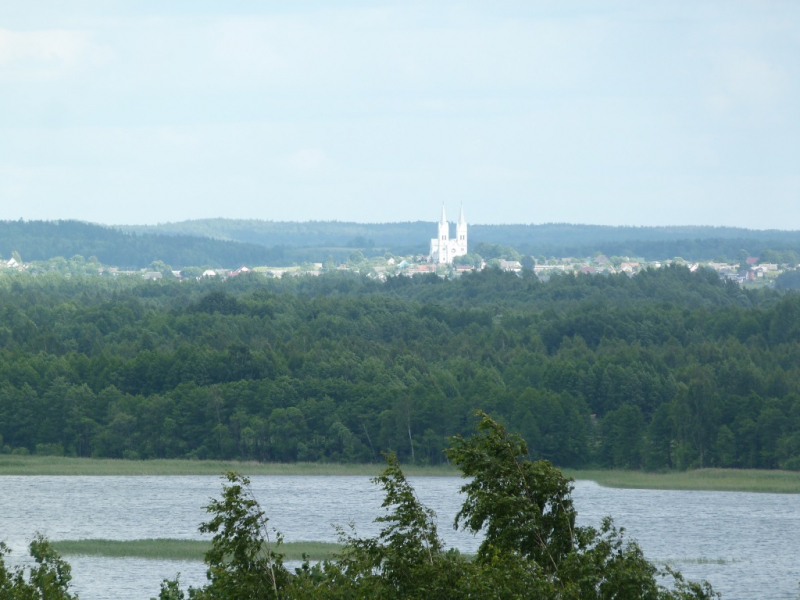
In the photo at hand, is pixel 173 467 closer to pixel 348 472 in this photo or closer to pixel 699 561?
pixel 348 472

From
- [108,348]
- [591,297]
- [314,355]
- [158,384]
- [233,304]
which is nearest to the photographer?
[158,384]

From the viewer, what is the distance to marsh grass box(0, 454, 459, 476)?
3142 inches

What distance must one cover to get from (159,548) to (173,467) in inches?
1190

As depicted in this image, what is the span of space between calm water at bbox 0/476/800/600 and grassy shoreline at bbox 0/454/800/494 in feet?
5.70

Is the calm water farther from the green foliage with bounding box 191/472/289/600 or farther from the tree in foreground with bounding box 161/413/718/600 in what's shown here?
the tree in foreground with bounding box 161/413/718/600

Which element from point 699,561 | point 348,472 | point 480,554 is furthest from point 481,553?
point 348,472

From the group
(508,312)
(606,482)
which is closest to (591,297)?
(508,312)

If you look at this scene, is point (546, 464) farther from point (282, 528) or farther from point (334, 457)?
point (334, 457)

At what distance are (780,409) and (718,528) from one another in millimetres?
22386

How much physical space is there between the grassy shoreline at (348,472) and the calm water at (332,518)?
1.74m

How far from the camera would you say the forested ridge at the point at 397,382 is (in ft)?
268

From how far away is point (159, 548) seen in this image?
51938mm

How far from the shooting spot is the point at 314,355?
103 m

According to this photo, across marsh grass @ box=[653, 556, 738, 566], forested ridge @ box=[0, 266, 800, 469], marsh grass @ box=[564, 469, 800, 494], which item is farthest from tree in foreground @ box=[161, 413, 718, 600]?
forested ridge @ box=[0, 266, 800, 469]
